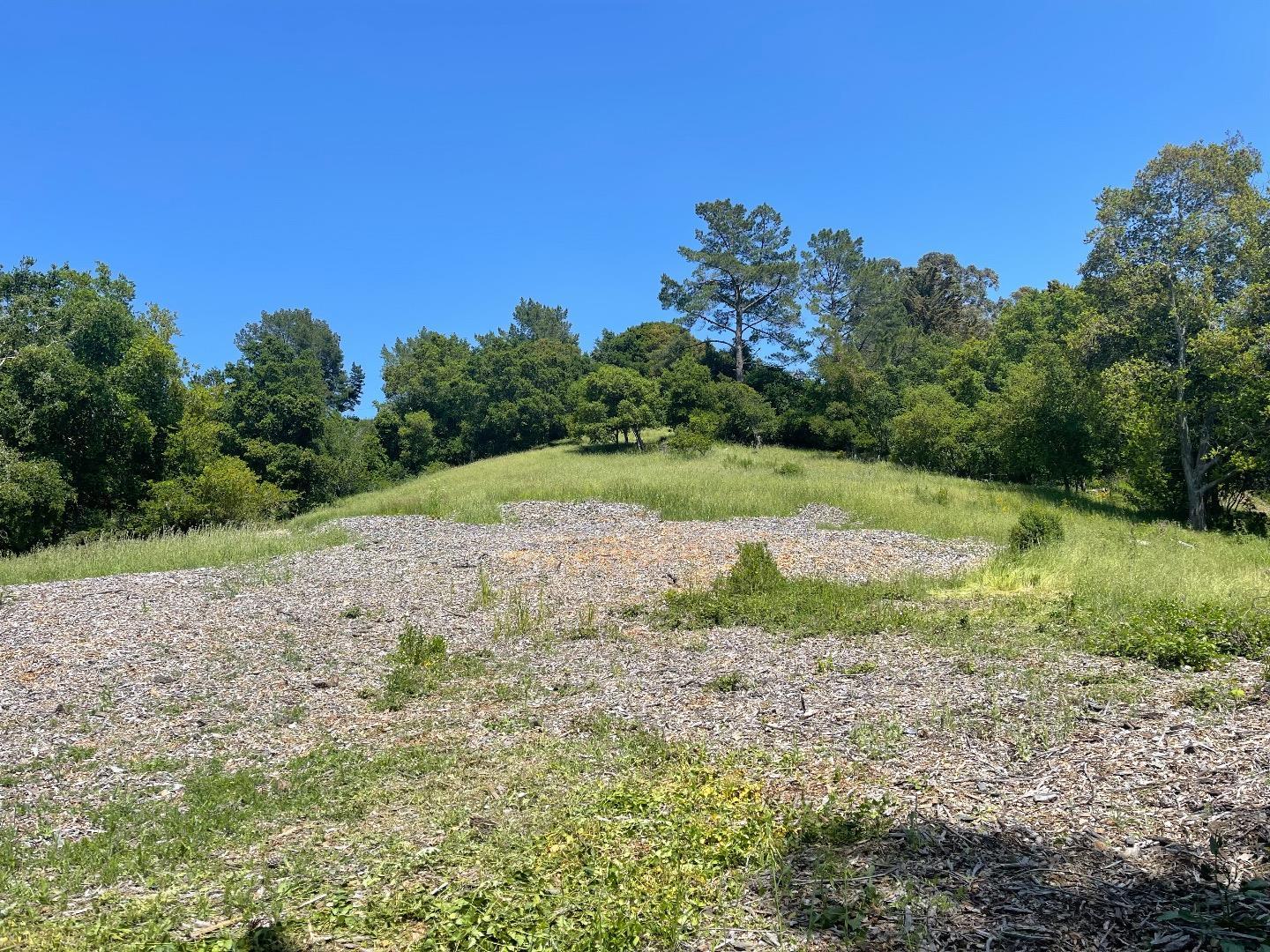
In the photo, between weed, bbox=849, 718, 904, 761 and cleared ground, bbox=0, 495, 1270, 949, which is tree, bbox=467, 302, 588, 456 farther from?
weed, bbox=849, 718, 904, 761

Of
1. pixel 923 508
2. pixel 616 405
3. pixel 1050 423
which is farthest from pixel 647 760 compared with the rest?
pixel 616 405

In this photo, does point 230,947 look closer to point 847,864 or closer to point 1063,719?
point 847,864

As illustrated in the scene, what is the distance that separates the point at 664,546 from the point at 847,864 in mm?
12249

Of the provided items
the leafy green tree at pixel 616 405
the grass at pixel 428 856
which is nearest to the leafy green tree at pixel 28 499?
the grass at pixel 428 856

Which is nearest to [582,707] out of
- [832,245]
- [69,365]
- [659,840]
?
[659,840]

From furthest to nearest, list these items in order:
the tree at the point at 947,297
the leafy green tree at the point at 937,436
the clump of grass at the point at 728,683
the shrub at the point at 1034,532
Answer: the tree at the point at 947,297 < the leafy green tree at the point at 937,436 < the shrub at the point at 1034,532 < the clump of grass at the point at 728,683

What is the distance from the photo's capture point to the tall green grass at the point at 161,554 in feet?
47.3

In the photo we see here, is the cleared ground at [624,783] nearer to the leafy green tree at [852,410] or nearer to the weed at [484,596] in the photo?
the weed at [484,596]

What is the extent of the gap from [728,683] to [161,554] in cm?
1434

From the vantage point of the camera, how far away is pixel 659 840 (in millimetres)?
4395

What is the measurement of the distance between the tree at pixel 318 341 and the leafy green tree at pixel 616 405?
1575 inches

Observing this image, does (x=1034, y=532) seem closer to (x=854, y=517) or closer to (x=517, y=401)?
(x=854, y=517)

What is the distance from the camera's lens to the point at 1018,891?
3598mm

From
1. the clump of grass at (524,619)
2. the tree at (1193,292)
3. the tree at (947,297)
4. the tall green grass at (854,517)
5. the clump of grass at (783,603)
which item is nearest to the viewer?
the clump of grass at (783,603)
